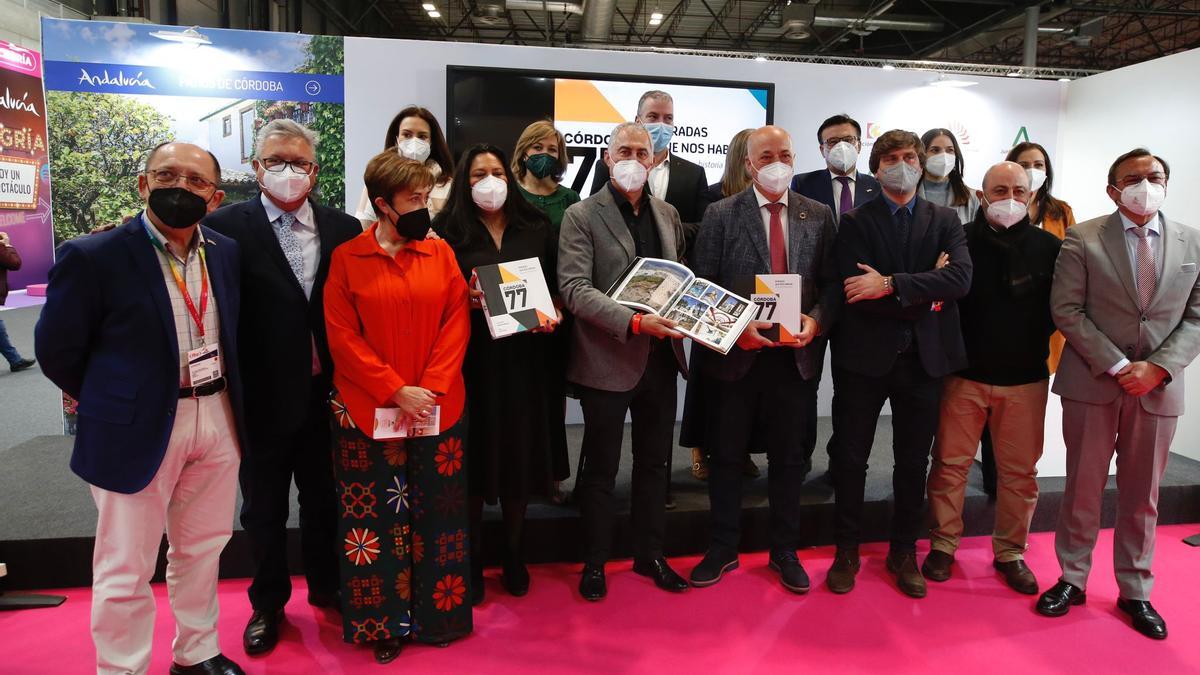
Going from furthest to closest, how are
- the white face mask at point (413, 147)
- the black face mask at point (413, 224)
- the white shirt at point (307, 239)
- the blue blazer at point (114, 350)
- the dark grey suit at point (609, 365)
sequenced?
the white face mask at point (413, 147), the dark grey suit at point (609, 365), the white shirt at point (307, 239), the black face mask at point (413, 224), the blue blazer at point (114, 350)

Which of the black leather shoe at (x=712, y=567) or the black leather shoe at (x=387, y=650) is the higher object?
the black leather shoe at (x=712, y=567)

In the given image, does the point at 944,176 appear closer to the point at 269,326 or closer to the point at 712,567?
the point at 712,567

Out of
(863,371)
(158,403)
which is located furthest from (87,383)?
(863,371)

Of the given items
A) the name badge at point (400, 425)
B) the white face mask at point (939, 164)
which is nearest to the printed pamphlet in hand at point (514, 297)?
the name badge at point (400, 425)

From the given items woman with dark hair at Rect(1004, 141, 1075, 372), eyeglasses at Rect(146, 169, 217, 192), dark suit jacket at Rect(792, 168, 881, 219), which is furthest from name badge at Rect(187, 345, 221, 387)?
woman with dark hair at Rect(1004, 141, 1075, 372)

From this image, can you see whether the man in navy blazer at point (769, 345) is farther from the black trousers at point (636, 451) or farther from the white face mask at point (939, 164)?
the white face mask at point (939, 164)

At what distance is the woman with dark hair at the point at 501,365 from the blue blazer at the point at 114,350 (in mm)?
977

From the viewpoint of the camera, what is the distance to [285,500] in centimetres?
251

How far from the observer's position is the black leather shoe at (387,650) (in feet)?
7.93

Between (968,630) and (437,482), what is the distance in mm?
2093

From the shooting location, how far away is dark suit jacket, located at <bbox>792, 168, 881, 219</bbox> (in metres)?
3.50

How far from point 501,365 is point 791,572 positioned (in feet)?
4.94

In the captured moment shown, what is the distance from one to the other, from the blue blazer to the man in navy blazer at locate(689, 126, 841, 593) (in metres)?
1.89

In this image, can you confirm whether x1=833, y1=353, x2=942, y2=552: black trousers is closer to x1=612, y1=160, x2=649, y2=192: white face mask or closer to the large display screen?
x1=612, y1=160, x2=649, y2=192: white face mask
